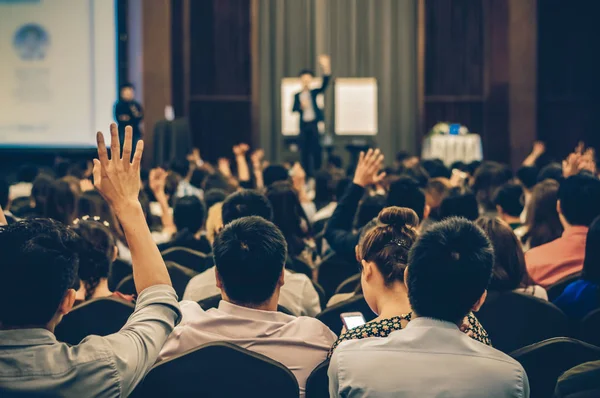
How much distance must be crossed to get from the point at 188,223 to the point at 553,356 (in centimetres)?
259

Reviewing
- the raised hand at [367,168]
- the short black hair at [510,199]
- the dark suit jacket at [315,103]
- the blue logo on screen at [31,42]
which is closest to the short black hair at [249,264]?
the raised hand at [367,168]

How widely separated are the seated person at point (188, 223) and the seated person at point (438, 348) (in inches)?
101

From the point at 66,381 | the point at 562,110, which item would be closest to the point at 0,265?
the point at 66,381

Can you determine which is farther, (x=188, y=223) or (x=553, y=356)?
(x=188, y=223)

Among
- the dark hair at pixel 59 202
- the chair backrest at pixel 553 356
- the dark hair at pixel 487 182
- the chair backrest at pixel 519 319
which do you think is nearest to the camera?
the chair backrest at pixel 553 356

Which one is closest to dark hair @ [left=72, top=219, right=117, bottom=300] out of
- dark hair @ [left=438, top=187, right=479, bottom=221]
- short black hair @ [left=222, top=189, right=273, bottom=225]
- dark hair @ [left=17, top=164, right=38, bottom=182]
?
short black hair @ [left=222, top=189, right=273, bottom=225]

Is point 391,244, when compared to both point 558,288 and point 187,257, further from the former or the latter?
point 187,257

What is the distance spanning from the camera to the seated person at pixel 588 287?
2.81m

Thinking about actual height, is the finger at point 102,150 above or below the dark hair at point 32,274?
above

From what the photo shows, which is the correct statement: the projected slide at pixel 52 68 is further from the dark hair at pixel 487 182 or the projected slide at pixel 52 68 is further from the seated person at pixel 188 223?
the seated person at pixel 188 223

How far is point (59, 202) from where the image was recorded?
177 inches

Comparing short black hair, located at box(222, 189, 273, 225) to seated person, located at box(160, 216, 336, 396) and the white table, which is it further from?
the white table

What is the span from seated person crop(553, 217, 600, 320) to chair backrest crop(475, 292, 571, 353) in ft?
0.59

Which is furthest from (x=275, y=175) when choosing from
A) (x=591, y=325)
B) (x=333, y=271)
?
(x=591, y=325)
